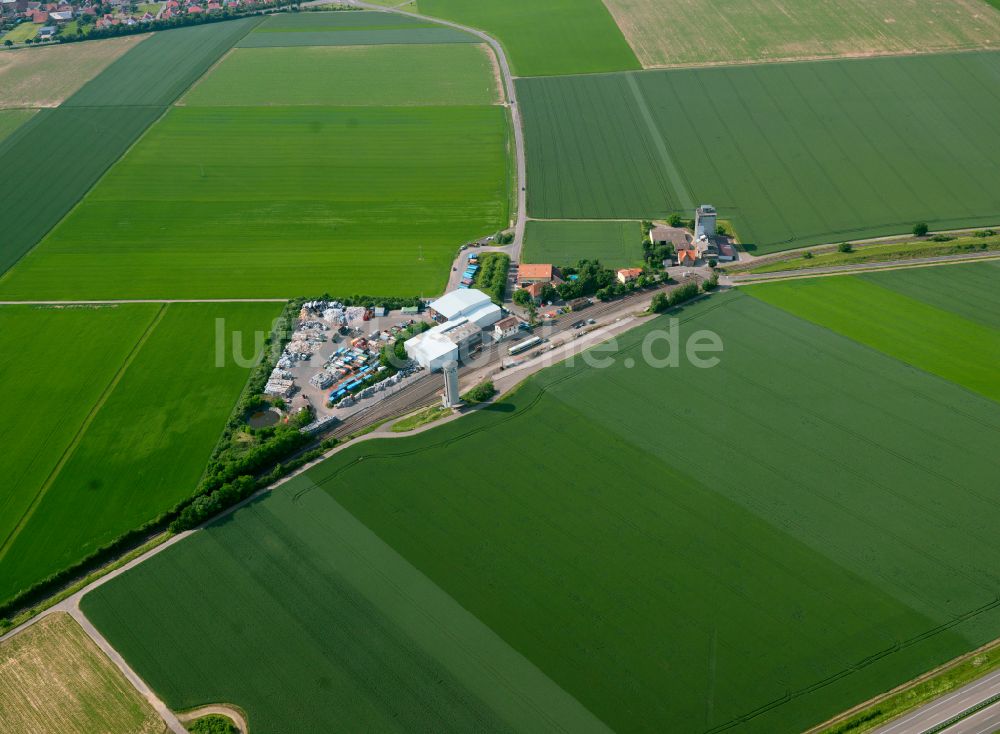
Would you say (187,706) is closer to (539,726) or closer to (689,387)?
(539,726)

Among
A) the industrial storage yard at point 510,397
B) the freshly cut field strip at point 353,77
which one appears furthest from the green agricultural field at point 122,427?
the freshly cut field strip at point 353,77

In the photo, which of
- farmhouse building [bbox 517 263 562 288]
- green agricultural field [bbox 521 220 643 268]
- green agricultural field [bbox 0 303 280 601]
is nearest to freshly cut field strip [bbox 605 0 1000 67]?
green agricultural field [bbox 521 220 643 268]

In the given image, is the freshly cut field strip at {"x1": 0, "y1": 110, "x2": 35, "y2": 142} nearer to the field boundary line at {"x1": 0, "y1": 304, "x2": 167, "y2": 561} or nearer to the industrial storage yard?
the industrial storage yard

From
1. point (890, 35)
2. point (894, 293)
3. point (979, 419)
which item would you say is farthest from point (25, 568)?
point (890, 35)

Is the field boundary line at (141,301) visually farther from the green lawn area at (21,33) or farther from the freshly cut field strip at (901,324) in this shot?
the green lawn area at (21,33)

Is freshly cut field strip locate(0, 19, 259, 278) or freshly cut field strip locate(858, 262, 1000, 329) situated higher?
freshly cut field strip locate(0, 19, 259, 278)
